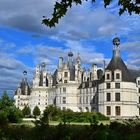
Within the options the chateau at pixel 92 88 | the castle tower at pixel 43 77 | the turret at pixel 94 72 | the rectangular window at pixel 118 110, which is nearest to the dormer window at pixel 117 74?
the chateau at pixel 92 88

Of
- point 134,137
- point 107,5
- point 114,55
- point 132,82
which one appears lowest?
point 134,137

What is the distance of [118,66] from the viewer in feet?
240

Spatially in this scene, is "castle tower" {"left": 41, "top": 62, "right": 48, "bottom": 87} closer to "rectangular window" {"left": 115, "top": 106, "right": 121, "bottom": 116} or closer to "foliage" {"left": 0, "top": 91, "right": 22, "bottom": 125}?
"rectangular window" {"left": 115, "top": 106, "right": 121, "bottom": 116}

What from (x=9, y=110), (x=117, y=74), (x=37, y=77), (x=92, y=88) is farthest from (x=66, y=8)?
(x=37, y=77)

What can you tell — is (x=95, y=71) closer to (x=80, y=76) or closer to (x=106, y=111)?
(x=80, y=76)

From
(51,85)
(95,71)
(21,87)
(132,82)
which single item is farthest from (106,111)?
(21,87)

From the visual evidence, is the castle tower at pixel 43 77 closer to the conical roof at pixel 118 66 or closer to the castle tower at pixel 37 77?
the castle tower at pixel 37 77

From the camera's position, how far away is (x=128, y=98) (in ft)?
240

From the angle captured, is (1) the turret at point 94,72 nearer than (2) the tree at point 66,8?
No

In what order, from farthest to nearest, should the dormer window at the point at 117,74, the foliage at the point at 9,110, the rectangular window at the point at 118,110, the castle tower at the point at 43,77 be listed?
1. the castle tower at the point at 43,77
2. the rectangular window at the point at 118,110
3. the dormer window at the point at 117,74
4. the foliage at the point at 9,110

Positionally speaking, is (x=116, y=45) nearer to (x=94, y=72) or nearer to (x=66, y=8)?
(x=94, y=72)

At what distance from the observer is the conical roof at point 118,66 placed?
2874 inches

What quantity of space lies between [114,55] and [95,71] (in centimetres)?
987

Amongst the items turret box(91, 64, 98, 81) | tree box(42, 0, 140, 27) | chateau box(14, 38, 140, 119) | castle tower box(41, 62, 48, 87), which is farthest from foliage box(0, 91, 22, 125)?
castle tower box(41, 62, 48, 87)
